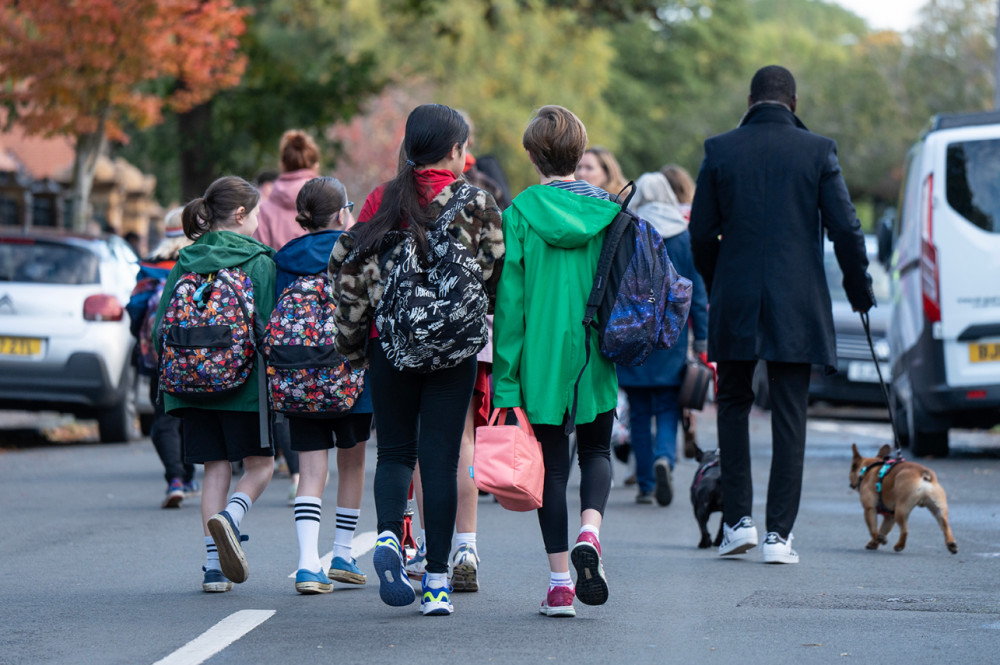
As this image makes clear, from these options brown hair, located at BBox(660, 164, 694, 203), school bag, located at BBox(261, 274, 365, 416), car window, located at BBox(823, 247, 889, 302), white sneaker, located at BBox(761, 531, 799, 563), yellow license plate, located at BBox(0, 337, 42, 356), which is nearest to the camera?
school bag, located at BBox(261, 274, 365, 416)

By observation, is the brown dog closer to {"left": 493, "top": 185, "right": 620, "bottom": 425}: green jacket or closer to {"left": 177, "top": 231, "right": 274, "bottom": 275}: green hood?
{"left": 493, "top": 185, "right": 620, "bottom": 425}: green jacket

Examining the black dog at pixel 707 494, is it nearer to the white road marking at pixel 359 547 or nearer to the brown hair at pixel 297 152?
the white road marking at pixel 359 547

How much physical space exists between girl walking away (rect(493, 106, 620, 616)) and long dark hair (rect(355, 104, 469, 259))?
0.35 metres

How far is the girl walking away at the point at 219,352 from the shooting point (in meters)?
6.46

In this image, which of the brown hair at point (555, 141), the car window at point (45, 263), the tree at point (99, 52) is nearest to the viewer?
the brown hair at point (555, 141)

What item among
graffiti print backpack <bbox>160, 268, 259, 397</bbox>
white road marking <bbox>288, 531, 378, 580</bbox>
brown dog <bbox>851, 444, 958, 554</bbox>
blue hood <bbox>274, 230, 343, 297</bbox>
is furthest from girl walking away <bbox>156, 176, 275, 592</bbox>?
brown dog <bbox>851, 444, 958, 554</bbox>

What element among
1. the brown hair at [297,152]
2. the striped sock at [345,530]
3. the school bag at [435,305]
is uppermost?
the brown hair at [297,152]

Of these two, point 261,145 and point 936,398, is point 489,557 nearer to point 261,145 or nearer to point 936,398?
point 936,398

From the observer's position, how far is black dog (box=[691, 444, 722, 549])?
7773 mm

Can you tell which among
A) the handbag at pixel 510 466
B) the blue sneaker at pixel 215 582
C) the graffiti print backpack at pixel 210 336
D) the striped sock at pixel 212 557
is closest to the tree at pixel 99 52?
the graffiti print backpack at pixel 210 336

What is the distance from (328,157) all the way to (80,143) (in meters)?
5.72

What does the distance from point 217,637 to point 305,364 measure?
1277 mm

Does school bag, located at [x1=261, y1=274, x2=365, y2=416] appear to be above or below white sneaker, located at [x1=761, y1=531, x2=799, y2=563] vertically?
above

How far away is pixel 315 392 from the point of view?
632 cm
